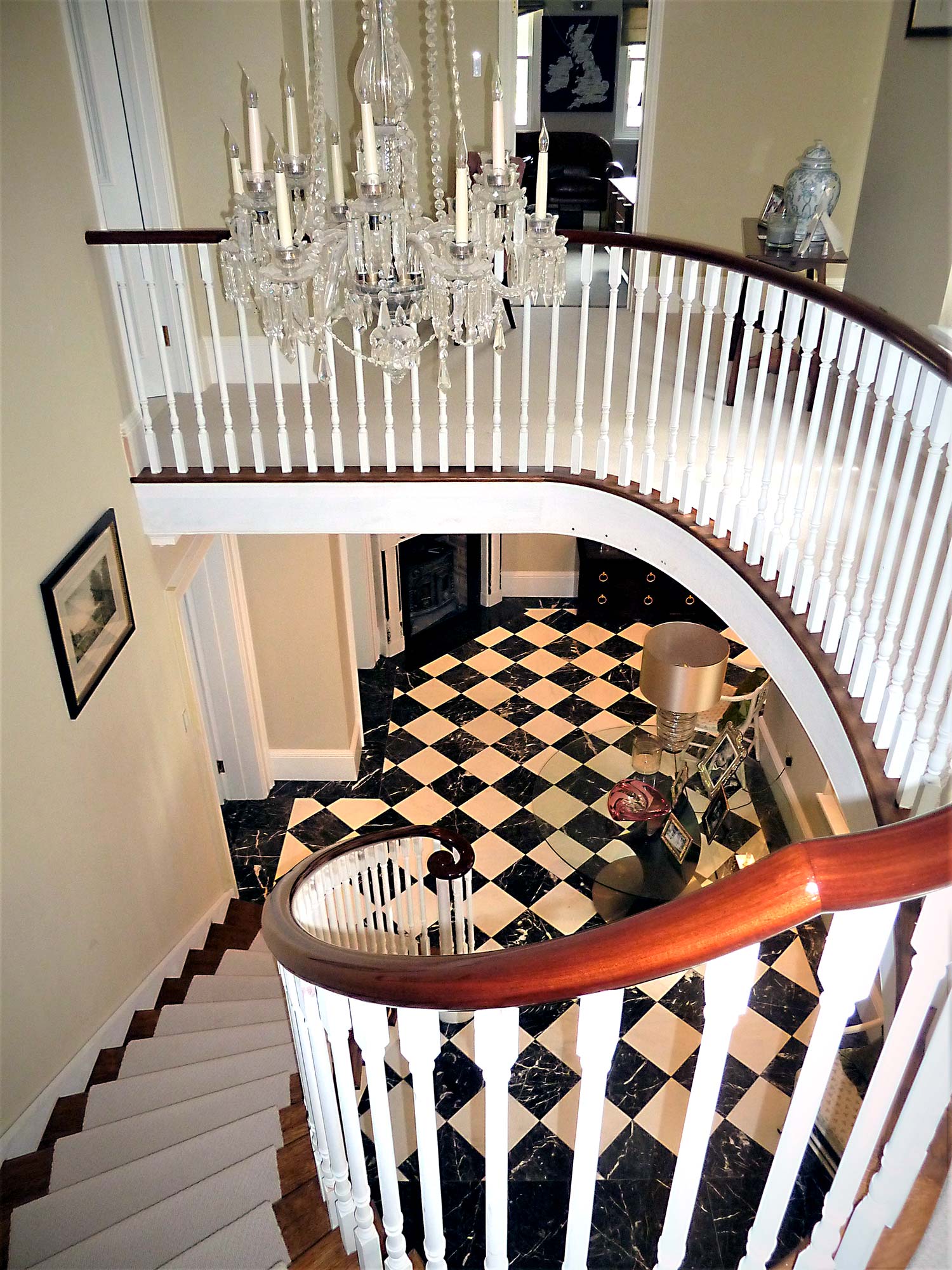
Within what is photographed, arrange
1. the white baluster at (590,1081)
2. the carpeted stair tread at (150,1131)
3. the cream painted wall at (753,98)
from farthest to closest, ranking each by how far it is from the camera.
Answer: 1. the cream painted wall at (753,98)
2. the carpeted stair tread at (150,1131)
3. the white baluster at (590,1081)

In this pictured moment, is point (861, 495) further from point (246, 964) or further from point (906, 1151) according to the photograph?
point (246, 964)

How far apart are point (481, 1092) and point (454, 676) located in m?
3.63

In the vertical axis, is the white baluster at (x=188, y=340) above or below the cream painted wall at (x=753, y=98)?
below

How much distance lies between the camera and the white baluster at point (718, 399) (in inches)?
113

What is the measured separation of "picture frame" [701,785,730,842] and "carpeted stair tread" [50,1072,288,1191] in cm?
255

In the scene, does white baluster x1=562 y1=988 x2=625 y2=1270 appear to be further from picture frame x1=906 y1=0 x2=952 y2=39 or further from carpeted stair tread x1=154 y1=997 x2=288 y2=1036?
picture frame x1=906 y1=0 x2=952 y2=39

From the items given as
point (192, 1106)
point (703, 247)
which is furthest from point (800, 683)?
point (192, 1106)

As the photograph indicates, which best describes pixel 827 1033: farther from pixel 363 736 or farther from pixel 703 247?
pixel 363 736

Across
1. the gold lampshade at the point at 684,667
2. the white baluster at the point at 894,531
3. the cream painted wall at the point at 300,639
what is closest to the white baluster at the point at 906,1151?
the white baluster at the point at 894,531

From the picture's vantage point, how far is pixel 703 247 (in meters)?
3.14

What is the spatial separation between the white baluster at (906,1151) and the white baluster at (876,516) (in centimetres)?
157

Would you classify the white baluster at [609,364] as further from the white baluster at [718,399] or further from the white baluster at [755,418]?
the white baluster at [755,418]

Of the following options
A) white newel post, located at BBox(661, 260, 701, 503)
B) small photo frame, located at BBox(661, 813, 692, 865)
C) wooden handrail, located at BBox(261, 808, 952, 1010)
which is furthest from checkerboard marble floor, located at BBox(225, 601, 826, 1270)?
wooden handrail, located at BBox(261, 808, 952, 1010)

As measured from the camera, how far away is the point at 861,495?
8.20ft
